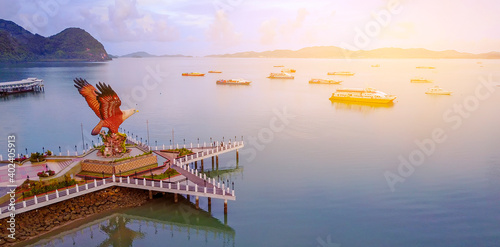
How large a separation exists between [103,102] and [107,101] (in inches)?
17.7

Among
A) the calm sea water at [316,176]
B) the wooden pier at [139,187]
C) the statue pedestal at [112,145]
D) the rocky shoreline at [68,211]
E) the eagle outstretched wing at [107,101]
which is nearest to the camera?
the rocky shoreline at [68,211]

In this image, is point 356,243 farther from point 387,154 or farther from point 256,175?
point 387,154

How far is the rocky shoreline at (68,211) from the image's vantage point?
28109 mm

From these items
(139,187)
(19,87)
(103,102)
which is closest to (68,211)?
(139,187)

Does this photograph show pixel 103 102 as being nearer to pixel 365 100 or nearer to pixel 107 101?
pixel 107 101

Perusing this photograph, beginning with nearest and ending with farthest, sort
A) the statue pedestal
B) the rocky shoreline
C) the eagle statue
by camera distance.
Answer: the rocky shoreline < the eagle statue < the statue pedestal

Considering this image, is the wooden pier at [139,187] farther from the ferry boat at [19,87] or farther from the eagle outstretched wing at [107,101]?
the ferry boat at [19,87]

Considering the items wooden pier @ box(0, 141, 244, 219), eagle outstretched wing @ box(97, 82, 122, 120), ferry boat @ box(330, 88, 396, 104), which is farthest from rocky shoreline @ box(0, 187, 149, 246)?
ferry boat @ box(330, 88, 396, 104)

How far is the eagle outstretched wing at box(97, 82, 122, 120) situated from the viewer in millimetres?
35594

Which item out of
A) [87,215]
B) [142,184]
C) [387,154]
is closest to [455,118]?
[387,154]

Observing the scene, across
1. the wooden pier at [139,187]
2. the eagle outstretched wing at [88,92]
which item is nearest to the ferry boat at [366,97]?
the wooden pier at [139,187]

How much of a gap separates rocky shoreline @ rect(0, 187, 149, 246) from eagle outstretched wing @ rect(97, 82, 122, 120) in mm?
8282

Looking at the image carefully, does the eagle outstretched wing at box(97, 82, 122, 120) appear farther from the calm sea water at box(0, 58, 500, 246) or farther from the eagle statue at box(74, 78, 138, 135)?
the calm sea water at box(0, 58, 500, 246)

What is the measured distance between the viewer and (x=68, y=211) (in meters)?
31.4
